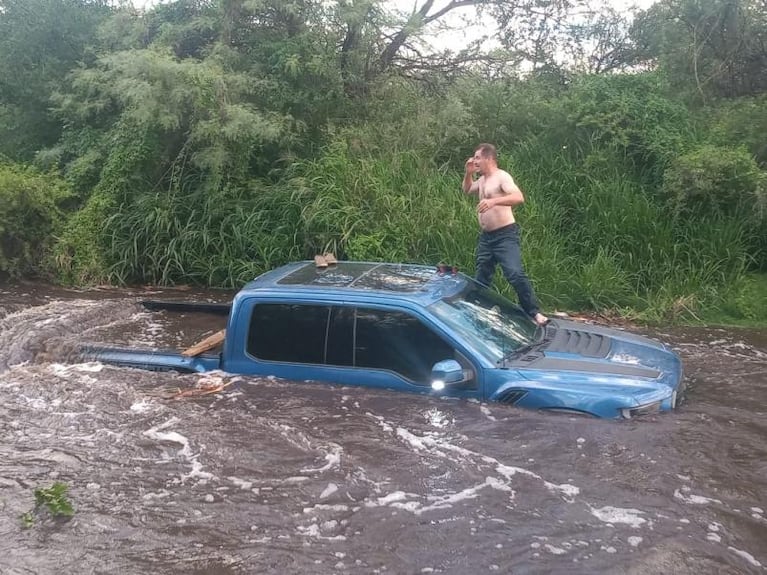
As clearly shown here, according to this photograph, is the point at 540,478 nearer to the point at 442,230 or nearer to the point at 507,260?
the point at 507,260

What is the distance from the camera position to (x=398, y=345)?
5262 mm

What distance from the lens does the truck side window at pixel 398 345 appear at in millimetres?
5152

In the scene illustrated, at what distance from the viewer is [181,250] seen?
35.1 feet

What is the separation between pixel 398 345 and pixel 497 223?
2.38 meters

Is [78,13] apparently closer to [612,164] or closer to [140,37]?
[140,37]

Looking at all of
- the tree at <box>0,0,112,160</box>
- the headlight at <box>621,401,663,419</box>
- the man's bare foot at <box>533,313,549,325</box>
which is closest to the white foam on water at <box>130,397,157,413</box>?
the man's bare foot at <box>533,313,549,325</box>

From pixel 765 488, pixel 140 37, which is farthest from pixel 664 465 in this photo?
pixel 140 37

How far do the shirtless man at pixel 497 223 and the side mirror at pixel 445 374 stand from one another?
6.64 feet

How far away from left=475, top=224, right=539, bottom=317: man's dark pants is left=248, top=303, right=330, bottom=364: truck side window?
213 centimetres

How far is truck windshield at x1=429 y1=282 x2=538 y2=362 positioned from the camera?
5.21 m

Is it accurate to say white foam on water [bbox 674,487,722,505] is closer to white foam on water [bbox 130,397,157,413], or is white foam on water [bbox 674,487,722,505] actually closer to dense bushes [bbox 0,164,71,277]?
white foam on water [bbox 130,397,157,413]

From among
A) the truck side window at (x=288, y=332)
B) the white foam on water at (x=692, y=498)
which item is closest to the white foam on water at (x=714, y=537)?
the white foam on water at (x=692, y=498)

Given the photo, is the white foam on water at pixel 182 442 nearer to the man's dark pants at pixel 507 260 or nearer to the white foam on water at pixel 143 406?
the white foam on water at pixel 143 406

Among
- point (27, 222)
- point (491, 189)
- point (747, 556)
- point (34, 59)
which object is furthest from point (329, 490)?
point (34, 59)
